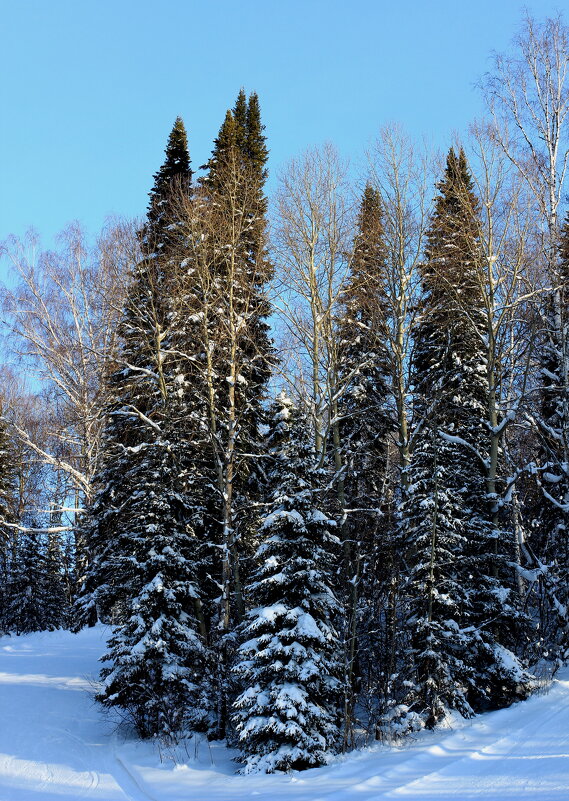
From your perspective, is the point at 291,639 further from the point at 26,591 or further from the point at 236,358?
the point at 26,591

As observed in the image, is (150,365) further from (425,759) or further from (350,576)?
(425,759)

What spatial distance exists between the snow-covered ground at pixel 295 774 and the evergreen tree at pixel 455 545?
31.3 inches

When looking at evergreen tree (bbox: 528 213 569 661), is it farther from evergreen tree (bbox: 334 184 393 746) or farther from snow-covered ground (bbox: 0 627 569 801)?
evergreen tree (bbox: 334 184 393 746)

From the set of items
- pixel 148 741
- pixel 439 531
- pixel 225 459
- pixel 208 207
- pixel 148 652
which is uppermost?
pixel 208 207

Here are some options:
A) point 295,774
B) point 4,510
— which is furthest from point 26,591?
point 295,774

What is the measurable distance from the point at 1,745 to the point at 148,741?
8.80 ft

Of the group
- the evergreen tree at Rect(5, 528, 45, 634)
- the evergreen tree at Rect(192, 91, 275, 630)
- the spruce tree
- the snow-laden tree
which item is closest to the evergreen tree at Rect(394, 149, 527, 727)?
the evergreen tree at Rect(192, 91, 275, 630)

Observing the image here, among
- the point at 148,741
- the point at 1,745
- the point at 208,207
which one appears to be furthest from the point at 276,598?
the point at 208,207

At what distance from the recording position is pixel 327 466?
17125 mm

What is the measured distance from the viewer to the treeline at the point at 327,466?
451 inches

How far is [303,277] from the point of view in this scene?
16844 mm

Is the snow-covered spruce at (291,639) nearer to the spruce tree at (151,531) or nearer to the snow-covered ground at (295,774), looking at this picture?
the snow-covered ground at (295,774)

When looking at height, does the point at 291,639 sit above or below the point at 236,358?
below

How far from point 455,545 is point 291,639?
14.6ft
